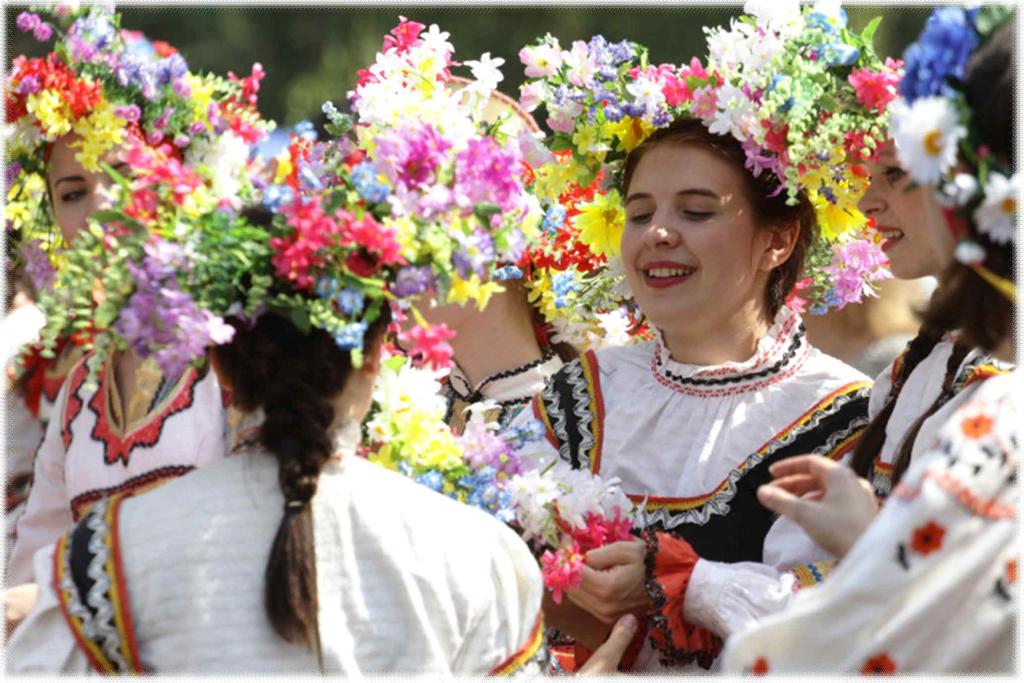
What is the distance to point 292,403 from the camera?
2.35 m

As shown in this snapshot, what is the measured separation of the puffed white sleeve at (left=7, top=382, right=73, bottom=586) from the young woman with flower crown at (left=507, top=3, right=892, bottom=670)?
1.05m

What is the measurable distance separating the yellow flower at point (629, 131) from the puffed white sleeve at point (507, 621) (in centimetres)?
139

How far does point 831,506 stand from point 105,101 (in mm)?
2033

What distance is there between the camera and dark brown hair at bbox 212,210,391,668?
2.25 metres

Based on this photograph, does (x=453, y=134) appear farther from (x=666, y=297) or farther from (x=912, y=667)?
(x=912, y=667)

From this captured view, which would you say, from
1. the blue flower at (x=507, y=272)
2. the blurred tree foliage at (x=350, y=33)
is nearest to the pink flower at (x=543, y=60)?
the blue flower at (x=507, y=272)

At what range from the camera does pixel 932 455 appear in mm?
1995

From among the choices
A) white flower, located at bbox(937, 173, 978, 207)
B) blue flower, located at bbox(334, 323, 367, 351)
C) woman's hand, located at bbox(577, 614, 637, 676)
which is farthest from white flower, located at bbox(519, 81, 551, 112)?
white flower, located at bbox(937, 173, 978, 207)

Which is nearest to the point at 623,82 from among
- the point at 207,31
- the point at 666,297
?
the point at 666,297

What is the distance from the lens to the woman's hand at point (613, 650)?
2973 mm

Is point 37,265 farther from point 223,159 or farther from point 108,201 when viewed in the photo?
point 223,159

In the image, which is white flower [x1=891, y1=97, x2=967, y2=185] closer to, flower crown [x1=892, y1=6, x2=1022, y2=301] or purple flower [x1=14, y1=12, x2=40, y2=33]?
flower crown [x1=892, y1=6, x2=1022, y2=301]

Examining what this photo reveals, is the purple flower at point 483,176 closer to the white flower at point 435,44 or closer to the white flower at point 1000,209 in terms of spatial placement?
the white flower at point 1000,209

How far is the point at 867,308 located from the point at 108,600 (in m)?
3.97
